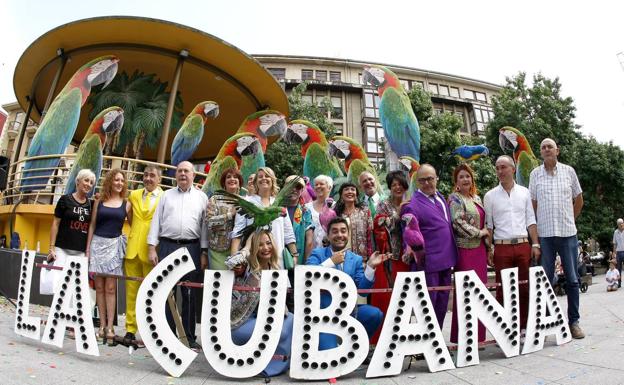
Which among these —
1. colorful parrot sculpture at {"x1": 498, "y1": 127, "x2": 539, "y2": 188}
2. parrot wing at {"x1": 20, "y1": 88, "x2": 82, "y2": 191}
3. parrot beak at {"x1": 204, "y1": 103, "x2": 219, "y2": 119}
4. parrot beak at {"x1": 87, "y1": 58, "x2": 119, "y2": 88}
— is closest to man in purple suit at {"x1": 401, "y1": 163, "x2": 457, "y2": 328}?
colorful parrot sculpture at {"x1": 498, "y1": 127, "x2": 539, "y2": 188}

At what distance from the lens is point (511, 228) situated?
150 inches

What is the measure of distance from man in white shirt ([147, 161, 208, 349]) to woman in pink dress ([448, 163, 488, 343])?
2.45 metres

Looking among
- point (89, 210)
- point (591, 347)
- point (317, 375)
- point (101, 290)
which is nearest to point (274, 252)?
point (317, 375)

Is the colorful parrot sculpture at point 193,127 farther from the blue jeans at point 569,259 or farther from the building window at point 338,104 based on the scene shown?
the building window at point 338,104

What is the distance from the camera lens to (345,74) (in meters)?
34.1

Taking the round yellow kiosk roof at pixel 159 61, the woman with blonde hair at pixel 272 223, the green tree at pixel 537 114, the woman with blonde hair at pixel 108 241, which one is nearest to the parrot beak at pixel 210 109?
the round yellow kiosk roof at pixel 159 61

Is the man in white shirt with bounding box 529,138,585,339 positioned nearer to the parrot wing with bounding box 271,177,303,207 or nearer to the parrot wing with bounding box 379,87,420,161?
the parrot wing with bounding box 271,177,303,207

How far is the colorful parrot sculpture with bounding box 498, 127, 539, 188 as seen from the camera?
8289 millimetres

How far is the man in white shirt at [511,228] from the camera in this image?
3824mm

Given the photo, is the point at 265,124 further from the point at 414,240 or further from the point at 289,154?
the point at 289,154

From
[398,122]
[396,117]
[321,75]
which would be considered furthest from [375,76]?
[321,75]

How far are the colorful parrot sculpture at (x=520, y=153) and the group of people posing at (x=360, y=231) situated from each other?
177 inches

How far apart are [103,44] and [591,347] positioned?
521 inches

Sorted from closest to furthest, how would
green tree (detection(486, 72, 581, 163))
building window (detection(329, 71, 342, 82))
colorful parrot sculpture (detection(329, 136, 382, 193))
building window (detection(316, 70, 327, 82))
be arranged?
colorful parrot sculpture (detection(329, 136, 382, 193)), green tree (detection(486, 72, 581, 163)), building window (detection(316, 70, 327, 82)), building window (detection(329, 71, 342, 82))
